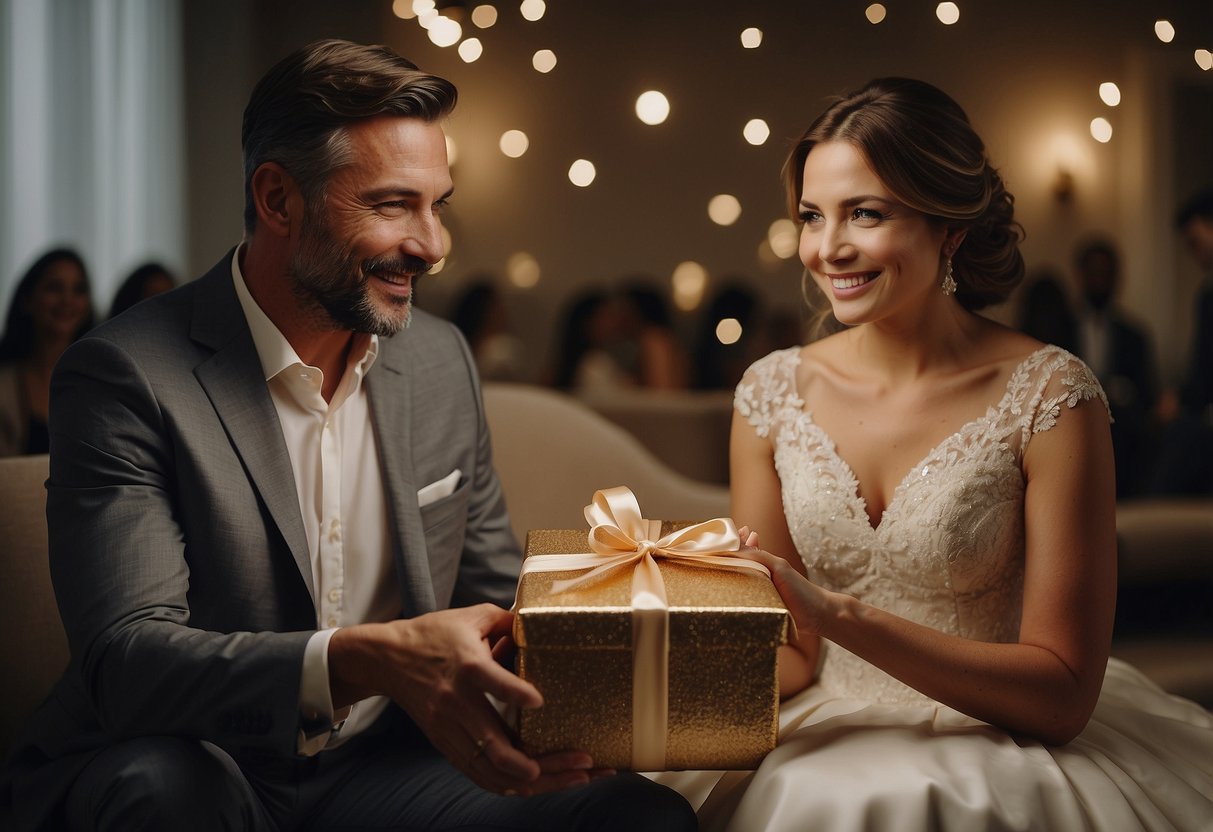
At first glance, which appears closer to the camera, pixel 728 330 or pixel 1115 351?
pixel 1115 351

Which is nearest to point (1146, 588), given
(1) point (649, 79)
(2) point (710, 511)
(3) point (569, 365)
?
(2) point (710, 511)

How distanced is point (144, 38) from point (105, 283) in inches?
37.3

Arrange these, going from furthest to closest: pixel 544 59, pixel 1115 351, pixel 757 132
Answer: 1. pixel 1115 351
2. pixel 544 59
3. pixel 757 132

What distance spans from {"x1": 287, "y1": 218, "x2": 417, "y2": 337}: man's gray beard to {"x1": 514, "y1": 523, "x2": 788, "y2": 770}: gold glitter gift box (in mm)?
452

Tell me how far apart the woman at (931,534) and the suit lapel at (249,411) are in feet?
1.93

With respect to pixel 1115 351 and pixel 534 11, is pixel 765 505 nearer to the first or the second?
pixel 534 11

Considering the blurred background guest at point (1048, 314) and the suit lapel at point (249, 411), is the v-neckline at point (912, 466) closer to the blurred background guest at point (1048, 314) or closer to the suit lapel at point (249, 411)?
the suit lapel at point (249, 411)

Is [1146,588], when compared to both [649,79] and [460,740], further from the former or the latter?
[649,79]

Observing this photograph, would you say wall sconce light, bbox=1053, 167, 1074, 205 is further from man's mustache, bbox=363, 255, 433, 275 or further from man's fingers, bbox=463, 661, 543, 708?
man's fingers, bbox=463, 661, 543, 708

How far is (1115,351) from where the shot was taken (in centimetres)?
577

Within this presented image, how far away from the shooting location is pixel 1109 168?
6.60 m

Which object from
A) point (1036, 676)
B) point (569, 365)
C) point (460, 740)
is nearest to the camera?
point (460, 740)

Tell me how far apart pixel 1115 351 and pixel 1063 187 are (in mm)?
1481

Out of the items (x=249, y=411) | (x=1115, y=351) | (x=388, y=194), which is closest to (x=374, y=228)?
(x=388, y=194)
